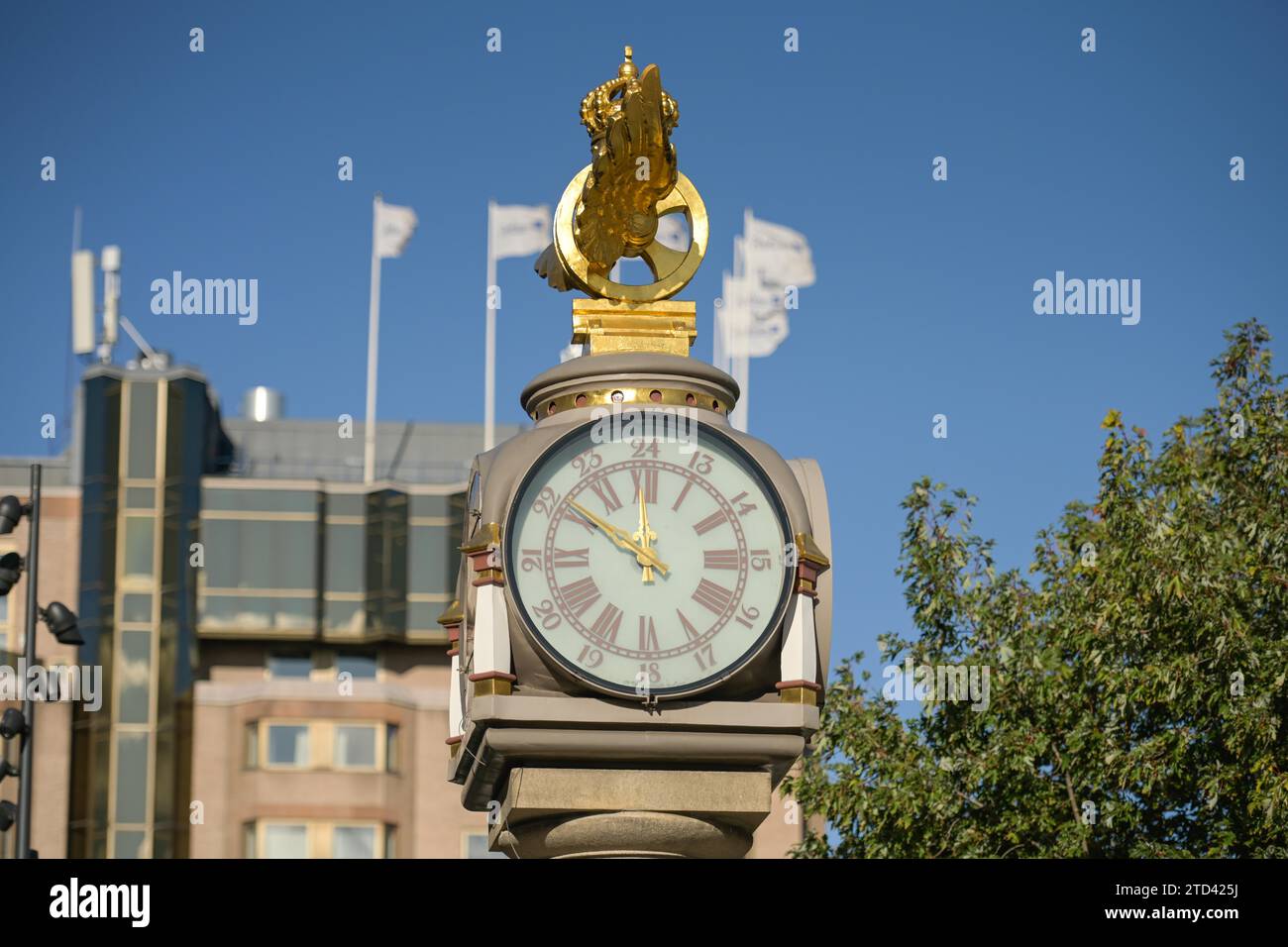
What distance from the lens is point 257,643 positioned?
222 ft

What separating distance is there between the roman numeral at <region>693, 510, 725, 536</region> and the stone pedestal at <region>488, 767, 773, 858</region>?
1.23 m

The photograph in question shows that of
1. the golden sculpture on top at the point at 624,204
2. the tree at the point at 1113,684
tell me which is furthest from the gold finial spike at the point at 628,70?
the tree at the point at 1113,684

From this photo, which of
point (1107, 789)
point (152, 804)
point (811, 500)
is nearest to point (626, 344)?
point (811, 500)

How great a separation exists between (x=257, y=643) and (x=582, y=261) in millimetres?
56199

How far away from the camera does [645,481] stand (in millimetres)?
12023

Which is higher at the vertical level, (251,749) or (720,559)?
(720,559)

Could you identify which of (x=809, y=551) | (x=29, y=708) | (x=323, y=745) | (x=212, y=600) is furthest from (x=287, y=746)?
(x=809, y=551)

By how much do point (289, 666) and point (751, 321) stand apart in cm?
1722

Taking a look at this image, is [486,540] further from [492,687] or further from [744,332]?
[744,332]

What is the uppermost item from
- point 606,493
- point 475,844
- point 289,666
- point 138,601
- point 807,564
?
point 606,493

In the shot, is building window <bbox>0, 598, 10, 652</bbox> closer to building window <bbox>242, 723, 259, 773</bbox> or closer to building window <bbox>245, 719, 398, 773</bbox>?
building window <bbox>242, 723, 259, 773</bbox>

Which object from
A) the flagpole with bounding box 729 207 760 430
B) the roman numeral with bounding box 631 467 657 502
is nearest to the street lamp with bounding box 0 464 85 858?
the roman numeral with bounding box 631 467 657 502

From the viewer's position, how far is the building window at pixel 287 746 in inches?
2645
